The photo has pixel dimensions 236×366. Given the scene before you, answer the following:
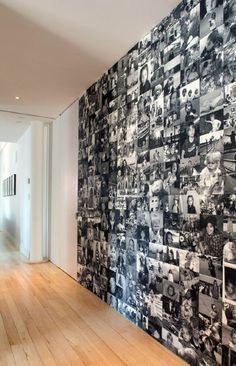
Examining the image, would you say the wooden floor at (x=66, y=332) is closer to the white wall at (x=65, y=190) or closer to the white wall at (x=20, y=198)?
the white wall at (x=65, y=190)

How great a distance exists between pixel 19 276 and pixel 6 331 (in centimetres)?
178

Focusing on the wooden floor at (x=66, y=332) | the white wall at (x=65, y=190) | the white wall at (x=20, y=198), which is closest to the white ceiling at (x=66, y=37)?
the white wall at (x=65, y=190)

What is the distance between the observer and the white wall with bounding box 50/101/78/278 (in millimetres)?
4183

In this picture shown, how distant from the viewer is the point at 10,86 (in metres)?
3.69

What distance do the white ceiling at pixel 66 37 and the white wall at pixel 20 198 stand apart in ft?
7.30

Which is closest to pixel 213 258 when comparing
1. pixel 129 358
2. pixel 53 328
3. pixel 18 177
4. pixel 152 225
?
pixel 152 225

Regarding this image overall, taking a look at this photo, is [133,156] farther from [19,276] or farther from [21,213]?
[21,213]

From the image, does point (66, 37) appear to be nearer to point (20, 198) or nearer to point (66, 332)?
point (66, 332)

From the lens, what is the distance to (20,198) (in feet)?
21.4

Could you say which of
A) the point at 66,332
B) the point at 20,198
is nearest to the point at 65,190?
the point at 66,332

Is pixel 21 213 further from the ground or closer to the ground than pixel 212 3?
closer to the ground

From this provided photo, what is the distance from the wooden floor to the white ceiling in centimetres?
260

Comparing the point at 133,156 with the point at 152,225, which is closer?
the point at 152,225

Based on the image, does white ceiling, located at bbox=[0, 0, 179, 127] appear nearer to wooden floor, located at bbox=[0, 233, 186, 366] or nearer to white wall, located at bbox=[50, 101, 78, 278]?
white wall, located at bbox=[50, 101, 78, 278]
